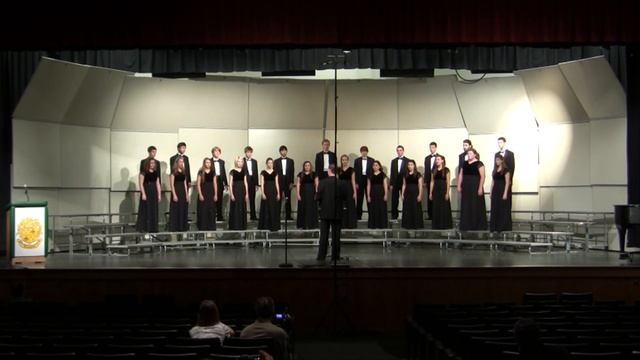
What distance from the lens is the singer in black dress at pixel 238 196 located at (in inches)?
537

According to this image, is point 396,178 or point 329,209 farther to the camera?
point 396,178

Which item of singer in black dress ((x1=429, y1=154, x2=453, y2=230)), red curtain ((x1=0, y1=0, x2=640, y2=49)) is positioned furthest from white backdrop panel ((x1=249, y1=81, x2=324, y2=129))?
red curtain ((x1=0, y1=0, x2=640, y2=49))

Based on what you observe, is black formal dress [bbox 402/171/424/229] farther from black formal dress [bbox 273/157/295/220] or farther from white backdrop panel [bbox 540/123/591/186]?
white backdrop panel [bbox 540/123/591/186]

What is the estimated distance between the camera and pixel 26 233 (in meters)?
9.86

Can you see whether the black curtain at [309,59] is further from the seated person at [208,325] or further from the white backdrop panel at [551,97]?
the seated person at [208,325]

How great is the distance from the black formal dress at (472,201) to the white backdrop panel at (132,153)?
5.89 meters

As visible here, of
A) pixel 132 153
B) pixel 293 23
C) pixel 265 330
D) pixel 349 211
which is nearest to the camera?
pixel 265 330

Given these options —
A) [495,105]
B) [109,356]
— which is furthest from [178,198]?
[109,356]

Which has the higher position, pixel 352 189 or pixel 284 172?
pixel 284 172

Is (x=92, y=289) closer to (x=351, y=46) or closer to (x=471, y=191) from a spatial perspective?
(x=351, y=46)

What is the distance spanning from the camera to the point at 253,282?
8.77 metres

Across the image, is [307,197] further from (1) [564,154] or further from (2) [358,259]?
(1) [564,154]

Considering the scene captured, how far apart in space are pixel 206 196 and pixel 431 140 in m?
5.01

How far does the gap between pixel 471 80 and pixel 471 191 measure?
3005 millimetres
